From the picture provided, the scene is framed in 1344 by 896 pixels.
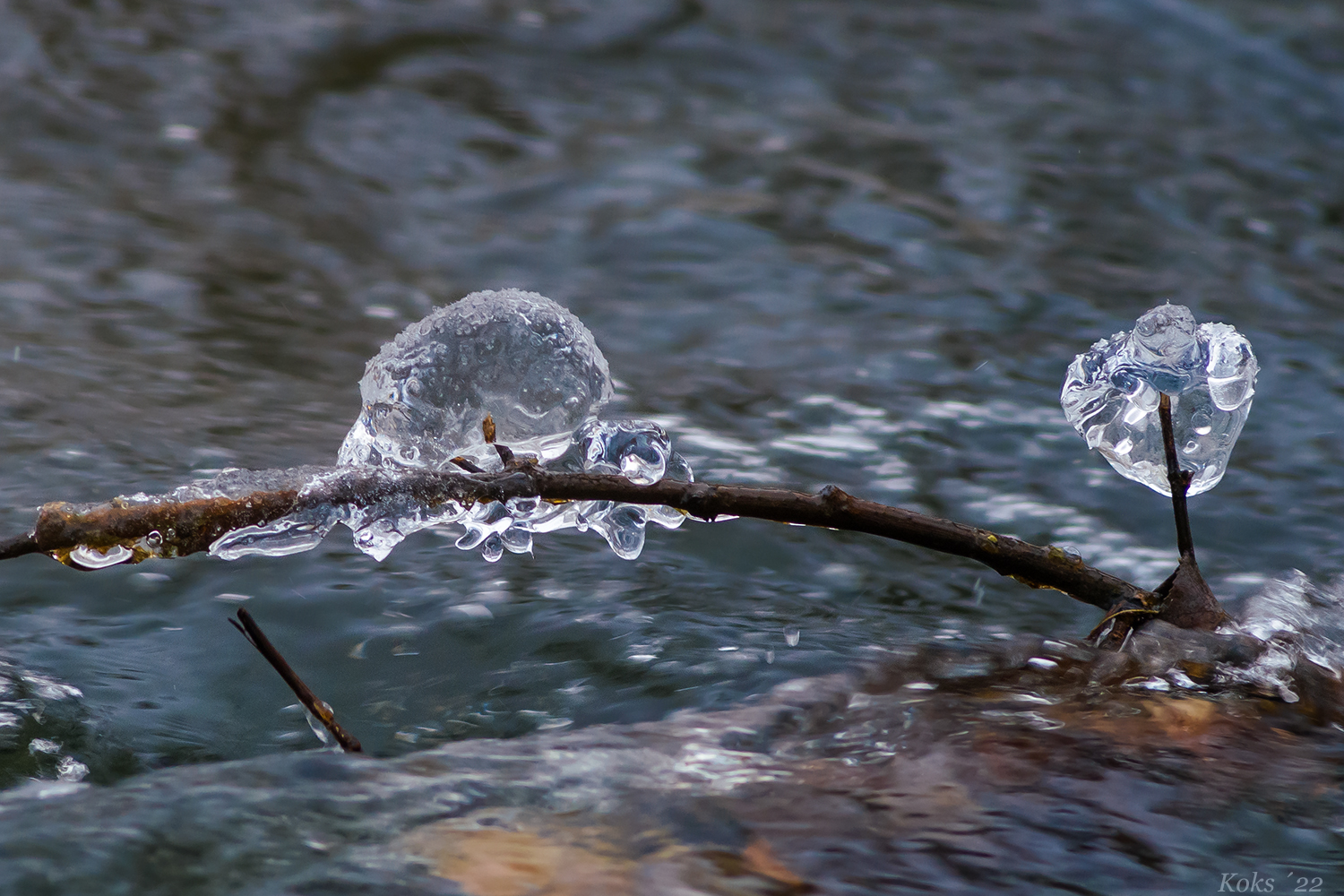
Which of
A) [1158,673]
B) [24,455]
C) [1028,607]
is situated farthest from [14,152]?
[1158,673]

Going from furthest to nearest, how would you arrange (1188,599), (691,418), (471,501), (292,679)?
(691,418), (1188,599), (471,501), (292,679)

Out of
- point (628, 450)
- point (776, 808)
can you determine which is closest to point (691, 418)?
point (628, 450)

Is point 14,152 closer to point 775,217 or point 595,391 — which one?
point 775,217

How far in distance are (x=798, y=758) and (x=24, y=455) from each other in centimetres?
218

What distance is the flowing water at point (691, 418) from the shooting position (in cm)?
179

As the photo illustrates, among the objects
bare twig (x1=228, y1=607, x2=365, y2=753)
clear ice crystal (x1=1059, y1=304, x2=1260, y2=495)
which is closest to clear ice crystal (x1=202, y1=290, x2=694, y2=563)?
bare twig (x1=228, y1=607, x2=365, y2=753)

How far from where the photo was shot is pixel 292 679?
1.73 m

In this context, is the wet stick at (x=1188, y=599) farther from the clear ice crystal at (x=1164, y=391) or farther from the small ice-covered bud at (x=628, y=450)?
the small ice-covered bud at (x=628, y=450)

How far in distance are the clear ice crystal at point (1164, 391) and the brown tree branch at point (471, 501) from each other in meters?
0.24

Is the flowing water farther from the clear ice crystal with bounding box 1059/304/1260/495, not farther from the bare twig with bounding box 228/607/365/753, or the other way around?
the clear ice crystal with bounding box 1059/304/1260/495

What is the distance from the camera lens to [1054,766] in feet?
6.36

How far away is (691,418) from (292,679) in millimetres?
2166

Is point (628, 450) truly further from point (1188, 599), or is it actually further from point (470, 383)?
point (1188, 599)

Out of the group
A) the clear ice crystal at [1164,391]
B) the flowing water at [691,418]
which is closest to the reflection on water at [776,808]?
the flowing water at [691,418]
